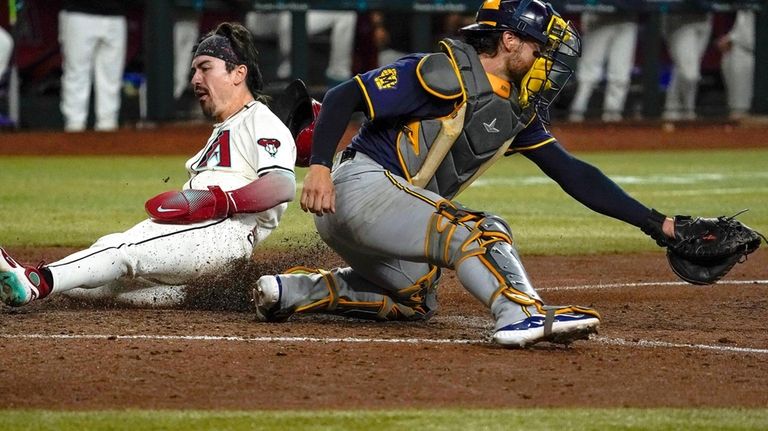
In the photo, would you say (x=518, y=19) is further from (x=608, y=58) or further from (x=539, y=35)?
(x=608, y=58)

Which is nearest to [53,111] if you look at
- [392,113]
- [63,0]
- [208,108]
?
[63,0]

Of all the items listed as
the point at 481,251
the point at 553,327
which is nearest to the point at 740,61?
the point at 481,251

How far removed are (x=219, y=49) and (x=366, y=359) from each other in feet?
5.45

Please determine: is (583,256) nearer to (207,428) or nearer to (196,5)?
(207,428)

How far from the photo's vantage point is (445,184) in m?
4.93

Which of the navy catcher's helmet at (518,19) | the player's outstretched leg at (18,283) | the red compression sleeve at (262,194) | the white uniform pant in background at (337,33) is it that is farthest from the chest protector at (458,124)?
the white uniform pant in background at (337,33)

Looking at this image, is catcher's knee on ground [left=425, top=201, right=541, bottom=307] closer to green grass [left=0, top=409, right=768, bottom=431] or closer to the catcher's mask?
the catcher's mask

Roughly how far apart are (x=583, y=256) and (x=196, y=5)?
889 cm

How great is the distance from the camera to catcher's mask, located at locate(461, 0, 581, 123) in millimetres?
4703

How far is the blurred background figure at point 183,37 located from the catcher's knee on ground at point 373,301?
10.7 meters

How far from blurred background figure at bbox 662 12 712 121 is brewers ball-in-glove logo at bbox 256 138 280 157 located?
504 inches

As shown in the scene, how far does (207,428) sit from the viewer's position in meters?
3.32

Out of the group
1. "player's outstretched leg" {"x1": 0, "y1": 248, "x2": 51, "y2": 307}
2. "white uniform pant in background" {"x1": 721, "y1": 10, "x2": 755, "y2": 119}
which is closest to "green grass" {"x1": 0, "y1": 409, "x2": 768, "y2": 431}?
"player's outstretched leg" {"x1": 0, "y1": 248, "x2": 51, "y2": 307}

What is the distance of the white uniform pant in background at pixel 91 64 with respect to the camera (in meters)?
14.4
